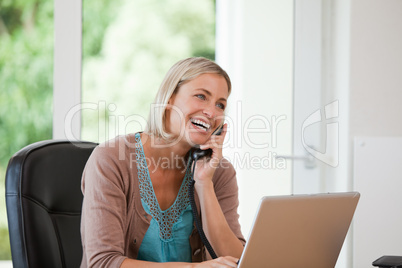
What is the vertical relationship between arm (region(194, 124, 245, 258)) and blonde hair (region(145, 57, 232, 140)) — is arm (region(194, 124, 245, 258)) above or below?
below

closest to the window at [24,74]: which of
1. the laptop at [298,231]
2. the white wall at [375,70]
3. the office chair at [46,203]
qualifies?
the office chair at [46,203]

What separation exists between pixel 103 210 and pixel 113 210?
0.10 feet

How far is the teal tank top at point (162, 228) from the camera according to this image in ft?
5.07

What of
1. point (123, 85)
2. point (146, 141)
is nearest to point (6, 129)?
point (123, 85)

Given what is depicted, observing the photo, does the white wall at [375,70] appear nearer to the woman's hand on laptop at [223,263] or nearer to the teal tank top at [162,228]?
the teal tank top at [162,228]

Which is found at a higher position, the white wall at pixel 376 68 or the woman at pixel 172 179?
the white wall at pixel 376 68

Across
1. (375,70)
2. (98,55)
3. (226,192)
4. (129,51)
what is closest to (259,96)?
(375,70)

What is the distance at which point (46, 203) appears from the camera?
1.48 meters

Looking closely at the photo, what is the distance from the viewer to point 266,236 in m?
1.07

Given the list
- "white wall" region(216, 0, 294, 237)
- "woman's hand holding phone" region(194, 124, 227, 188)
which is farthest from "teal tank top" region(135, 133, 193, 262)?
"white wall" region(216, 0, 294, 237)

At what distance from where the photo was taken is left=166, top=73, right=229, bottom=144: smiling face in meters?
1.62

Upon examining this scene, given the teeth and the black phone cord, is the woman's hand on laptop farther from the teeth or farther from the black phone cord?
the teeth

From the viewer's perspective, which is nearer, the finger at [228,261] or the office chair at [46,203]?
the finger at [228,261]

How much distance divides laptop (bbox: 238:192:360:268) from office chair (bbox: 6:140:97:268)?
65 centimetres
